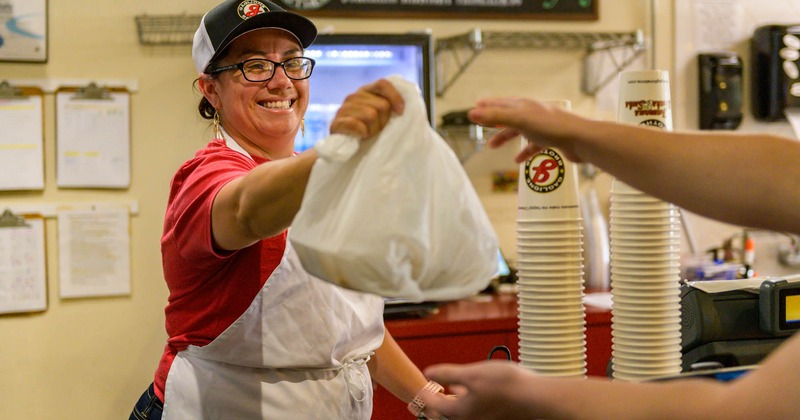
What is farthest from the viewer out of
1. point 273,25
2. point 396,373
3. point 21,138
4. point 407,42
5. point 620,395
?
point 407,42

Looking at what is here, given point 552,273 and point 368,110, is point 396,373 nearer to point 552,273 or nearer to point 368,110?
point 552,273

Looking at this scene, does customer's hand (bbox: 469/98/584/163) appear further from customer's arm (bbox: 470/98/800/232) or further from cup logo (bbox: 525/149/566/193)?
cup logo (bbox: 525/149/566/193)

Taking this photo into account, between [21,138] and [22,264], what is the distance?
0.46 m

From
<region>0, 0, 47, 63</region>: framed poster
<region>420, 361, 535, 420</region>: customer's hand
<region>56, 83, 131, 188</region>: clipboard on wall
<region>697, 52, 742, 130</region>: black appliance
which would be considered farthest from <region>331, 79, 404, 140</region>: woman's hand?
<region>697, 52, 742, 130</region>: black appliance

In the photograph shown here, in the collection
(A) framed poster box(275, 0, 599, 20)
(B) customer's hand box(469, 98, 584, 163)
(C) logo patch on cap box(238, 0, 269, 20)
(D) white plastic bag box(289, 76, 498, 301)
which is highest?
(A) framed poster box(275, 0, 599, 20)

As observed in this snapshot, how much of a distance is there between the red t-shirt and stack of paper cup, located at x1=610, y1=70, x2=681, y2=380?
0.63m

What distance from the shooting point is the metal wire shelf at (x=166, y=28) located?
314 cm

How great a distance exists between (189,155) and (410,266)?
2.37m

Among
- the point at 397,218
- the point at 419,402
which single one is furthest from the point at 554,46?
the point at 397,218

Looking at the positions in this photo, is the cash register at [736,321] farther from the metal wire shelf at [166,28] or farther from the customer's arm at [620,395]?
the metal wire shelf at [166,28]

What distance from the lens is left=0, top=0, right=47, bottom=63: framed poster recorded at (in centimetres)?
300

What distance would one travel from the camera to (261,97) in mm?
1694

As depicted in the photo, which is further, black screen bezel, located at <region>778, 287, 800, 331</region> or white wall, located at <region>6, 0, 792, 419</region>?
white wall, located at <region>6, 0, 792, 419</region>

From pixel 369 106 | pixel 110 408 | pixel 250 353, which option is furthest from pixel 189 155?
pixel 369 106
